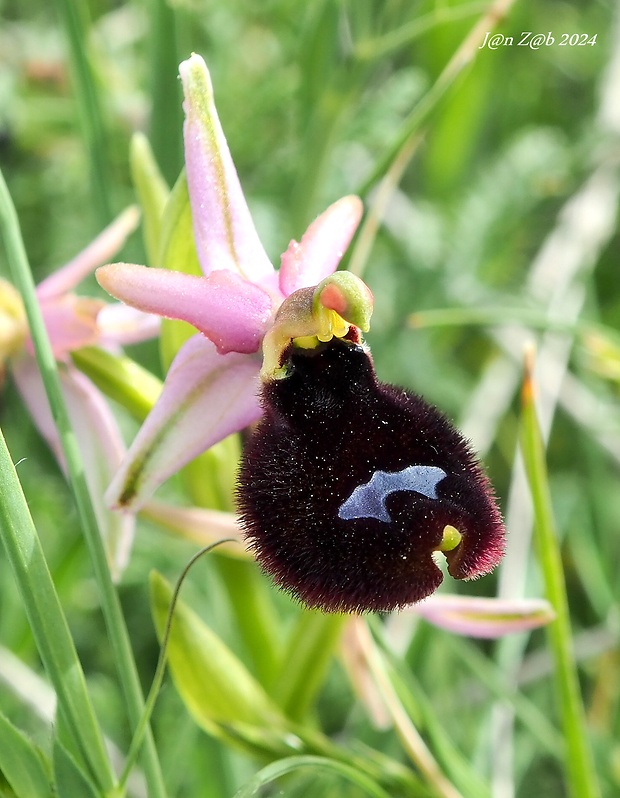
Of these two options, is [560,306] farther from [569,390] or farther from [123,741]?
[123,741]

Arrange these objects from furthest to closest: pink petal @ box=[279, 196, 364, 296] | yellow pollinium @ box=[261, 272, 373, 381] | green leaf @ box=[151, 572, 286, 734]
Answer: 1. green leaf @ box=[151, 572, 286, 734]
2. pink petal @ box=[279, 196, 364, 296]
3. yellow pollinium @ box=[261, 272, 373, 381]

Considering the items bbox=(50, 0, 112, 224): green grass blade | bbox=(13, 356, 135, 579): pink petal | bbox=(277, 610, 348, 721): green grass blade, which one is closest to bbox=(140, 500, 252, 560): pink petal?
bbox=(13, 356, 135, 579): pink petal

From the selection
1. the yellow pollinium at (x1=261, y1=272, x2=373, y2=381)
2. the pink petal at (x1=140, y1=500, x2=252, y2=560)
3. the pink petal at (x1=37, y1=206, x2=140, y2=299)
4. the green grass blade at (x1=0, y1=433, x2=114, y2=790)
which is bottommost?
the green grass blade at (x1=0, y1=433, x2=114, y2=790)

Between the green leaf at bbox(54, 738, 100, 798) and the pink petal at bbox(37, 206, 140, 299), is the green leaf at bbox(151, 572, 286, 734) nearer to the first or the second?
the green leaf at bbox(54, 738, 100, 798)

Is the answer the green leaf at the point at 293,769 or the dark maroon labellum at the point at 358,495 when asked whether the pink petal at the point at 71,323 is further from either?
the green leaf at the point at 293,769

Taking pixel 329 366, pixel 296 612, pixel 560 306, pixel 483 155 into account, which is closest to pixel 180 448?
pixel 329 366

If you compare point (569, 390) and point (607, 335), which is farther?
point (569, 390)
